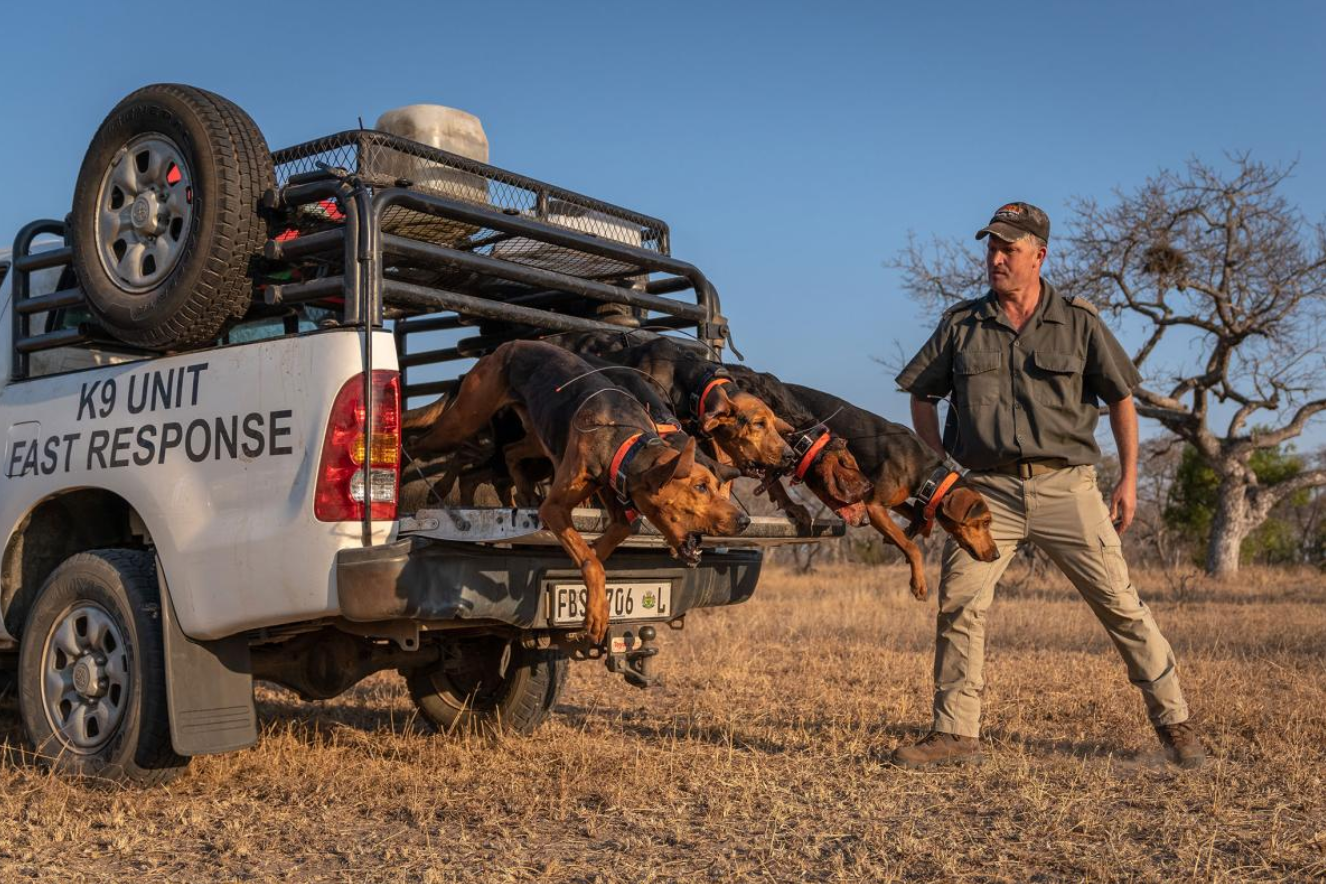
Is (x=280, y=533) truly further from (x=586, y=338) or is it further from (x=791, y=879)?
(x=791, y=879)

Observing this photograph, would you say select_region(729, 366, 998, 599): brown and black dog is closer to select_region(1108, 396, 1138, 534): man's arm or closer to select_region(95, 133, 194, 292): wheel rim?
select_region(1108, 396, 1138, 534): man's arm

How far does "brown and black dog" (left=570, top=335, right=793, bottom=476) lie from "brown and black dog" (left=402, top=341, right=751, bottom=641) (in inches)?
19.1

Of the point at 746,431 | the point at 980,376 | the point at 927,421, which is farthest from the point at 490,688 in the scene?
the point at 980,376

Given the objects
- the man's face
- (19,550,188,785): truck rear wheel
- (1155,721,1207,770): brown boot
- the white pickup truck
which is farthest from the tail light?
(1155,721,1207,770): brown boot

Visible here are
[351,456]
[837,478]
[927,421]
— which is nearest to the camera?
[351,456]

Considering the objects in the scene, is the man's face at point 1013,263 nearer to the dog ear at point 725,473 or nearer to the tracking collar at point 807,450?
the tracking collar at point 807,450

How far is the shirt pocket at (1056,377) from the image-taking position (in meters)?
5.13

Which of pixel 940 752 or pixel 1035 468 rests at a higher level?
pixel 1035 468

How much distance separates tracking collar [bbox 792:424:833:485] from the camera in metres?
5.08

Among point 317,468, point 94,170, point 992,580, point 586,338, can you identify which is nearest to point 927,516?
point 992,580

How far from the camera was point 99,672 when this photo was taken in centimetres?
491

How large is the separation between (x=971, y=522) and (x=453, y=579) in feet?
6.62

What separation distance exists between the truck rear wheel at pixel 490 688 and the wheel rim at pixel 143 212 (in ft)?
6.97

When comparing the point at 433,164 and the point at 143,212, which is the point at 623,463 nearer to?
the point at 433,164
